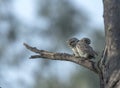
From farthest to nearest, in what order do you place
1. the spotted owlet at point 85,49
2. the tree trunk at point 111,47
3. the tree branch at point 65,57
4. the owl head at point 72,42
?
the owl head at point 72,42 → the spotted owlet at point 85,49 → the tree branch at point 65,57 → the tree trunk at point 111,47

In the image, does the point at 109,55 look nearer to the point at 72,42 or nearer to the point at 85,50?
the point at 85,50

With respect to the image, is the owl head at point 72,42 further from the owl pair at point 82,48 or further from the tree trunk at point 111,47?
the tree trunk at point 111,47

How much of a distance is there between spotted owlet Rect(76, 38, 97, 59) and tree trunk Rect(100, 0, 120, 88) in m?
0.54

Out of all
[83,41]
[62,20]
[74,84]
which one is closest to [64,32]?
[62,20]

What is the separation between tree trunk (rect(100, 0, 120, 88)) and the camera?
7.97 meters

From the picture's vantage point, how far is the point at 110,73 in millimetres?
8008

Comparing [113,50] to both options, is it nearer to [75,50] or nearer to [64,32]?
[75,50]

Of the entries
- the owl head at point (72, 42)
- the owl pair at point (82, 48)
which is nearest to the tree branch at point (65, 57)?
the owl pair at point (82, 48)

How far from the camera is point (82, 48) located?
9039 mm

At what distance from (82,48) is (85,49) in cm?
5

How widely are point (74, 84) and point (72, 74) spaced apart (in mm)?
620

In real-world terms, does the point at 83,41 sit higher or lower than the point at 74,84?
higher

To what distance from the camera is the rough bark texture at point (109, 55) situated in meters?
8.00

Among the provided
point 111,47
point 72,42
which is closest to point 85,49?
point 72,42
